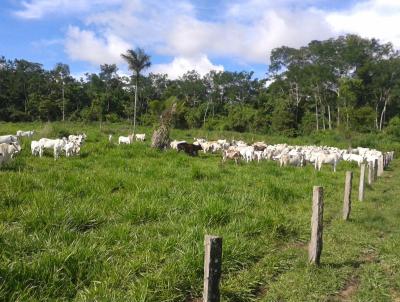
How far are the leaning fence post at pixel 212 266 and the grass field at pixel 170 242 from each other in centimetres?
87

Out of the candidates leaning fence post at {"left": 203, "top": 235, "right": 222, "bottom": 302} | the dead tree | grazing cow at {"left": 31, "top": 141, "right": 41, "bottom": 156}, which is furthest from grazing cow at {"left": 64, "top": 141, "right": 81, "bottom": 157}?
leaning fence post at {"left": 203, "top": 235, "right": 222, "bottom": 302}

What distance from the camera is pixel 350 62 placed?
70750mm

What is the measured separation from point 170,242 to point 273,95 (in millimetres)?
73233

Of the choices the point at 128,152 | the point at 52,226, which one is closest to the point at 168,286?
the point at 52,226

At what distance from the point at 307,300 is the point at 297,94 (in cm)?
6952

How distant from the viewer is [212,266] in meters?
4.77

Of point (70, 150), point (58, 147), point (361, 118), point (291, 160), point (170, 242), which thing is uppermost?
point (361, 118)

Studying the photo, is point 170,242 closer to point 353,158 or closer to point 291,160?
point 291,160

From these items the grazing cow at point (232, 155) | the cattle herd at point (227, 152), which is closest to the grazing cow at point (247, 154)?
the cattle herd at point (227, 152)

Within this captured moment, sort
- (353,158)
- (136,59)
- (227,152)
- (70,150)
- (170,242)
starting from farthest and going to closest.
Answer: (136,59) → (353,158) → (227,152) → (70,150) → (170,242)

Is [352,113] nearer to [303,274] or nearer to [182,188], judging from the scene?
[182,188]

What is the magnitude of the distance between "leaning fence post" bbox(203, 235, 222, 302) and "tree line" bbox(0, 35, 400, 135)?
160ft

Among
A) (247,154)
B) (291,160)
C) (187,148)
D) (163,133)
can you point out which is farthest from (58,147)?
(291,160)

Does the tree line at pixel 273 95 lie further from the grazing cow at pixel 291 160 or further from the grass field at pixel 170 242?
the grass field at pixel 170 242
